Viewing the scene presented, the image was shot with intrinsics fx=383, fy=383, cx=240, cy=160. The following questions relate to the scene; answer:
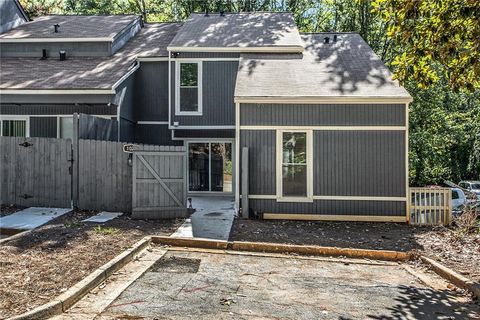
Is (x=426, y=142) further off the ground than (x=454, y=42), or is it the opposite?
(x=454, y=42)

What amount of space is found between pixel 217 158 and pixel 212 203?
2.40 metres

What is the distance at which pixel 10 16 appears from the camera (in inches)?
698

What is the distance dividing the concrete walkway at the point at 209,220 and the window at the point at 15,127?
6.34 metres

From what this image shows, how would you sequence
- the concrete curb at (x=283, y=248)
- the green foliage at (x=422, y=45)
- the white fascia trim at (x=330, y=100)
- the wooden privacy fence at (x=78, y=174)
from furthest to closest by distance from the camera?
the white fascia trim at (x=330, y=100) → the wooden privacy fence at (x=78, y=174) → the concrete curb at (x=283, y=248) → the green foliage at (x=422, y=45)

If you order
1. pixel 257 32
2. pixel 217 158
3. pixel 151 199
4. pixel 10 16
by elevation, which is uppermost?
pixel 10 16

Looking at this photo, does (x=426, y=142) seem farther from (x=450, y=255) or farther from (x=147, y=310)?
(x=147, y=310)

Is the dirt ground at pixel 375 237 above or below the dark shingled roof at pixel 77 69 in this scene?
below

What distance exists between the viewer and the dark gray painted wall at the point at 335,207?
10219mm

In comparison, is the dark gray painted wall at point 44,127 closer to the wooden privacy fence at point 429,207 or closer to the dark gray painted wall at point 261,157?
the dark gray painted wall at point 261,157

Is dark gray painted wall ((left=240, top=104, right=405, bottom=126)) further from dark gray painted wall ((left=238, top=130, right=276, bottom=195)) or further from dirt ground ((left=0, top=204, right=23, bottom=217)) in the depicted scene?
dirt ground ((left=0, top=204, right=23, bottom=217))

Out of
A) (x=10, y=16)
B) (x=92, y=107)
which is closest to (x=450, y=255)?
(x=92, y=107)

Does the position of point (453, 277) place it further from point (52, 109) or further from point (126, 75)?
point (52, 109)

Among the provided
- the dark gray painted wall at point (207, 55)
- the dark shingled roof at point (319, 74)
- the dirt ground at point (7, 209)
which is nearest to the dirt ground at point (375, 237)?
the dark shingled roof at point (319, 74)

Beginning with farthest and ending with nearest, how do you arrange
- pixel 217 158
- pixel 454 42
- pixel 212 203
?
pixel 217 158 → pixel 212 203 → pixel 454 42
